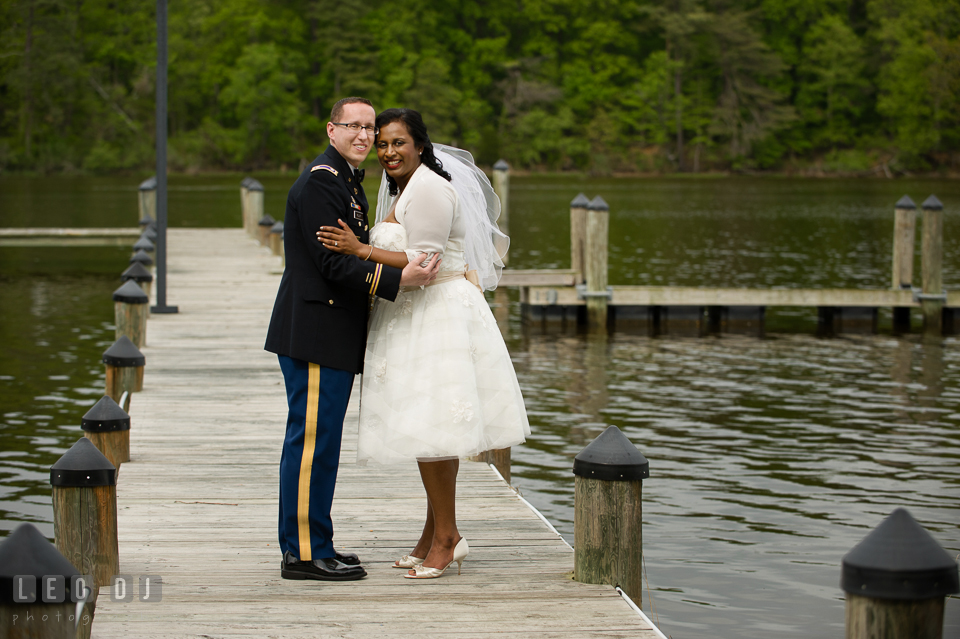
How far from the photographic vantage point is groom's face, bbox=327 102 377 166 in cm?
404

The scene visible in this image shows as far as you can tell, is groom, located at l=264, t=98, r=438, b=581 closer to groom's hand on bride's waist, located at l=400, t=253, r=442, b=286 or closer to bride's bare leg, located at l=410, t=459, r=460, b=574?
groom's hand on bride's waist, located at l=400, t=253, r=442, b=286

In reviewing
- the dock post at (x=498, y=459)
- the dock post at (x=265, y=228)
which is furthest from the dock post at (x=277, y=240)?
the dock post at (x=498, y=459)

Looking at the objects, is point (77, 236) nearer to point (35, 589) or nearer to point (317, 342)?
point (317, 342)

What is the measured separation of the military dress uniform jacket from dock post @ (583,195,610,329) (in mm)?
11751

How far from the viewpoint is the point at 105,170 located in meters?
75.1

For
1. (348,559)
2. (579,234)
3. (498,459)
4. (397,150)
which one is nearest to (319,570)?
(348,559)

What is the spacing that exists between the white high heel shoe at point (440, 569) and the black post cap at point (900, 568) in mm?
1758

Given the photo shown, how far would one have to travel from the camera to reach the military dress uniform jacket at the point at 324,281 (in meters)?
3.88

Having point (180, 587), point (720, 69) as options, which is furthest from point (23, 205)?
point (720, 69)

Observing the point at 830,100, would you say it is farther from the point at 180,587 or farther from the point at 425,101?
the point at 180,587

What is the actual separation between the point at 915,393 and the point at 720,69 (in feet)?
241

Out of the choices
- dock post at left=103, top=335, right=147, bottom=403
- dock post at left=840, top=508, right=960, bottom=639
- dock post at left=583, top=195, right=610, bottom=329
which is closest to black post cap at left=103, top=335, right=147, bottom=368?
dock post at left=103, top=335, right=147, bottom=403

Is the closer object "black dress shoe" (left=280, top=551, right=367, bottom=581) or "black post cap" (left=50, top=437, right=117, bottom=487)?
"black post cap" (left=50, top=437, right=117, bottom=487)

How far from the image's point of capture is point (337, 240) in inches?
154
